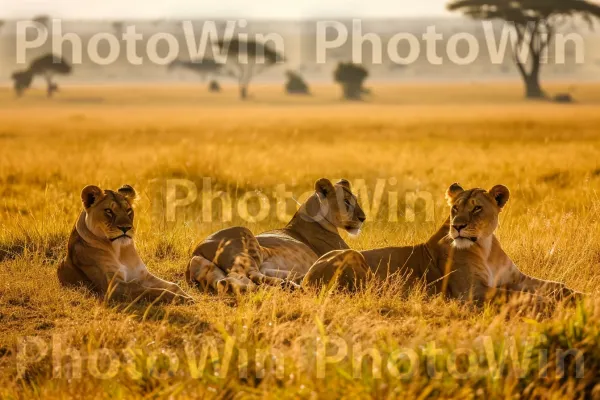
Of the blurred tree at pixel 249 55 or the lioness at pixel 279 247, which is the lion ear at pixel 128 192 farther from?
the blurred tree at pixel 249 55

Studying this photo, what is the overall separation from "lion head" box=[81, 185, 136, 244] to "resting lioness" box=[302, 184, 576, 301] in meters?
1.31

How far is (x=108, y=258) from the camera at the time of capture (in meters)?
7.70

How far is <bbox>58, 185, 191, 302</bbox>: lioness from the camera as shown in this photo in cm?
755

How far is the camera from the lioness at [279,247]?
7914 mm

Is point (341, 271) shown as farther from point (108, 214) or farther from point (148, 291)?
point (108, 214)

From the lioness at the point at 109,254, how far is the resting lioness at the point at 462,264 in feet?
3.70

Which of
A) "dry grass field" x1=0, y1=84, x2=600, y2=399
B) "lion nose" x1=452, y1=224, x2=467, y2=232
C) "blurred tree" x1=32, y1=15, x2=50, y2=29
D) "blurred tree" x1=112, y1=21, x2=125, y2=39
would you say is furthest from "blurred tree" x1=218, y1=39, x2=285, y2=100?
"lion nose" x1=452, y1=224, x2=467, y2=232

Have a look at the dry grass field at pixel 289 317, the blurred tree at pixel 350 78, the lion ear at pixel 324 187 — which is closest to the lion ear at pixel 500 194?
the dry grass field at pixel 289 317

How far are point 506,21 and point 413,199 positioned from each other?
40723 mm

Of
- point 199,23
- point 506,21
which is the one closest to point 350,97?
point 506,21

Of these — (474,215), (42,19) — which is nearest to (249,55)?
(42,19)

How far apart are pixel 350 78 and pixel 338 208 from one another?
190ft

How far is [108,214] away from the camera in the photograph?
7.60m

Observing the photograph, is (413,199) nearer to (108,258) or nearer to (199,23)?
(108,258)
